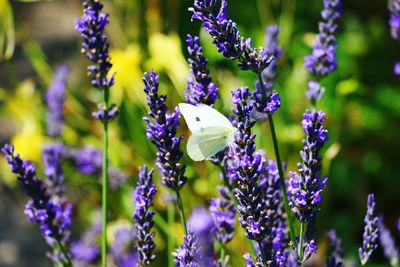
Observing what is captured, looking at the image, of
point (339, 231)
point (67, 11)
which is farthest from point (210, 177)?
point (67, 11)

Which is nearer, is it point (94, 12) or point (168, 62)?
point (94, 12)

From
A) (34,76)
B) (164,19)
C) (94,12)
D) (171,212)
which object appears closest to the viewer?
(94,12)

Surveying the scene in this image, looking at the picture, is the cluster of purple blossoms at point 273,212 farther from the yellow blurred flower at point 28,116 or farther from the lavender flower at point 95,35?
the yellow blurred flower at point 28,116

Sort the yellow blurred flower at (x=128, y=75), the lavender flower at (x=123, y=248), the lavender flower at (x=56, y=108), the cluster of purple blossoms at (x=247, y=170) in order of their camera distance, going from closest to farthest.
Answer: the cluster of purple blossoms at (x=247, y=170), the lavender flower at (x=123, y=248), the lavender flower at (x=56, y=108), the yellow blurred flower at (x=128, y=75)

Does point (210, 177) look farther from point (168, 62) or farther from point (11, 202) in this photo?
point (11, 202)

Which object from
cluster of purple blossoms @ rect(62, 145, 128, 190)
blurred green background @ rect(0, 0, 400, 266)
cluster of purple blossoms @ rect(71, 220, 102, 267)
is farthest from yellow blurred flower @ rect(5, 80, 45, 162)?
cluster of purple blossoms @ rect(71, 220, 102, 267)

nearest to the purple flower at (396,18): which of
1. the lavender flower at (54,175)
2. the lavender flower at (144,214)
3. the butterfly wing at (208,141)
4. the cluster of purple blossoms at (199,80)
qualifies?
the cluster of purple blossoms at (199,80)

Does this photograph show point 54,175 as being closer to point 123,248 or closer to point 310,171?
point 123,248

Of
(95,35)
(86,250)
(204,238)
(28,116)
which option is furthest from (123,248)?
(28,116)
